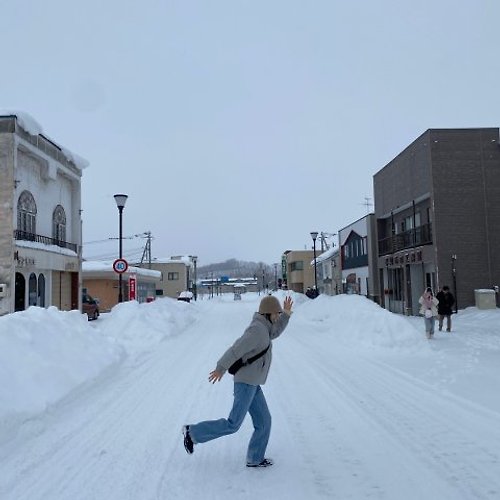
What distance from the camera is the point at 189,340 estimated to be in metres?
17.8

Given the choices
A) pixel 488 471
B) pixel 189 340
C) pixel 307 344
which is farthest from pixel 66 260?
pixel 488 471

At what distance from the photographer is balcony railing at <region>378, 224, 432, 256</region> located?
26716mm

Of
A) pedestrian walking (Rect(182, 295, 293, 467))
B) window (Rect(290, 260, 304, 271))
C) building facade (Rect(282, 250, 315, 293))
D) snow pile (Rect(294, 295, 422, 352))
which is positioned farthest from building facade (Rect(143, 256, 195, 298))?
pedestrian walking (Rect(182, 295, 293, 467))

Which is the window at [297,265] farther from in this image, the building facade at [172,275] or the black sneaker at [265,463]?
the black sneaker at [265,463]

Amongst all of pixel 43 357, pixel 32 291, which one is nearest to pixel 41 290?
pixel 32 291

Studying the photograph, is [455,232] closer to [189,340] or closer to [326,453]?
[189,340]

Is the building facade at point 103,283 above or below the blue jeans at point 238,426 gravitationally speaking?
above

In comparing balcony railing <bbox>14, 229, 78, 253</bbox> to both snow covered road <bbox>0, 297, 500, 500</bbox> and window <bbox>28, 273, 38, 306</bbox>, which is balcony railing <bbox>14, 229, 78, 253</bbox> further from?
snow covered road <bbox>0, 297, 500, 500</bbox>

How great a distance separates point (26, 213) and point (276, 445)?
72.8ft

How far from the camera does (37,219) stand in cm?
2605

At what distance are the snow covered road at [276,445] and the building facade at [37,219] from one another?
14.8 m

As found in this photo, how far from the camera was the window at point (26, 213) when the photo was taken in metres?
23.8

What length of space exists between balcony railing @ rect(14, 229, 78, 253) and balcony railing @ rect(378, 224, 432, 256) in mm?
19281

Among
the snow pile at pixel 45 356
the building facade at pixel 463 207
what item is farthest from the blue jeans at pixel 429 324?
the building facade at pixel 463 207
